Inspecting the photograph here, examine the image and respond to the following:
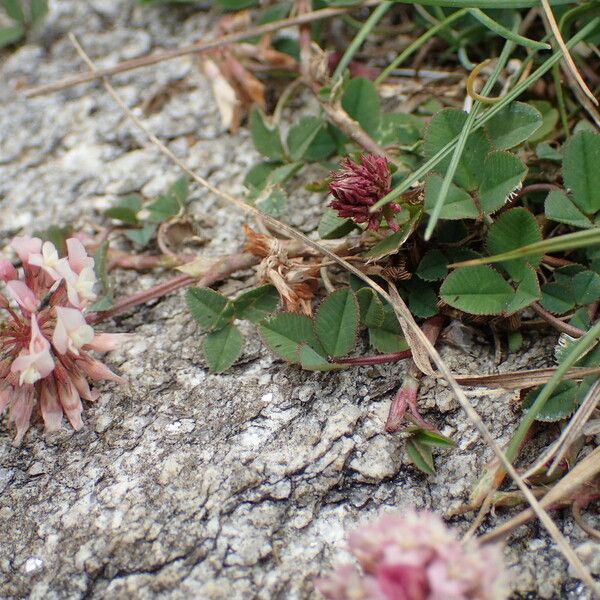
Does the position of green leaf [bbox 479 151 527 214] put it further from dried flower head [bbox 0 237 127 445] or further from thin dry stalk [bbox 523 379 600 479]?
dried flower head [bbox 0 237 127 445]

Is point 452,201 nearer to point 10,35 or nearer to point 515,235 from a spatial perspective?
point 515,235

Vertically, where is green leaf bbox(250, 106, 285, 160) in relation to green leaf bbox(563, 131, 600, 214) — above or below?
below

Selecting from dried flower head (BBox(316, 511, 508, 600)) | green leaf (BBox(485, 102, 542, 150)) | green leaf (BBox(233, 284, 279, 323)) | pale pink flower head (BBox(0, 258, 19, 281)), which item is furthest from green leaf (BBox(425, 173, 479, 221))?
pale pink flower head (BBox(0, 258, 19, 281))

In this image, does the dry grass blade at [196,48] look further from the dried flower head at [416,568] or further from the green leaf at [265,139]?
the dried flower head at [416,568]

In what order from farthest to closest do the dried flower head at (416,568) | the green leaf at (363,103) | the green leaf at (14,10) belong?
the green leaf at (14,10) → the green leaf at (363,103) → the dried flower head at (416,568)

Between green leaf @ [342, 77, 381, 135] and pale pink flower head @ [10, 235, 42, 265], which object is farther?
green leaf @ [342, 77, 381, 135]

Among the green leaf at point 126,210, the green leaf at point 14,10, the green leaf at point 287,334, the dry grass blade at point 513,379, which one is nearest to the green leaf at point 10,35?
the green leaf at point 14,10
